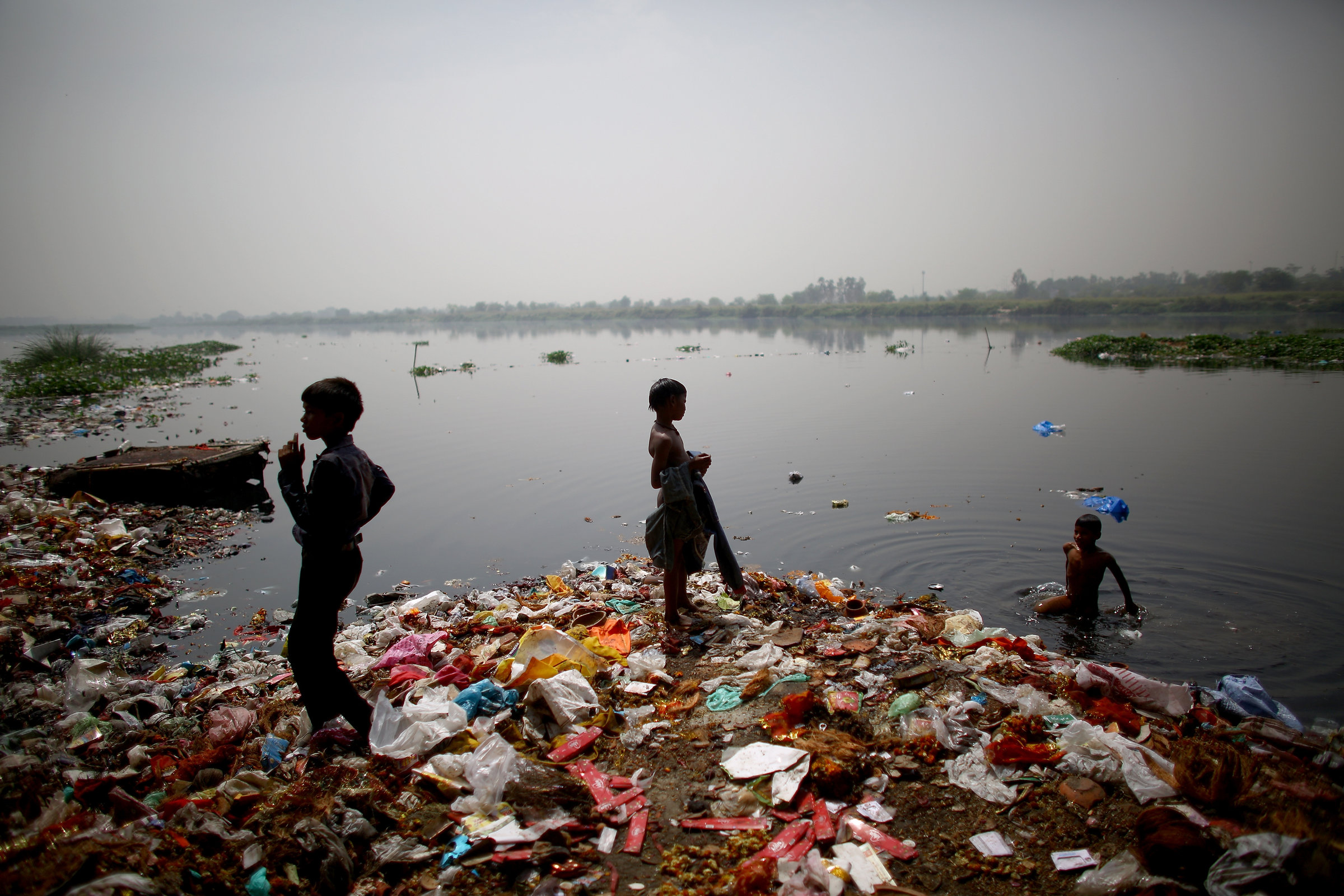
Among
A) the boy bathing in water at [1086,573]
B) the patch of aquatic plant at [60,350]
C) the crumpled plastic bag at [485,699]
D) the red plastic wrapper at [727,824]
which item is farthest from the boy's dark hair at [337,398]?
the patch of aquatic plant at [60,350]

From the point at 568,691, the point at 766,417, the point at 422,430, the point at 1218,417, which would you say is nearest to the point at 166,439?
the point at 422,430

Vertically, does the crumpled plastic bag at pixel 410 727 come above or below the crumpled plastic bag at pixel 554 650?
below

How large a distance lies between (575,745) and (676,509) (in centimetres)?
160

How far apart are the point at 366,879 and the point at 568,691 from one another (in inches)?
50.6

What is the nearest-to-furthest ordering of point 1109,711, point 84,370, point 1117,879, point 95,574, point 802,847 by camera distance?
point 1117,879, point 802,847, point 1109,711, point 95,574, point 84,370

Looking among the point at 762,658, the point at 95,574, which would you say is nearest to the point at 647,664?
the point at 762,658

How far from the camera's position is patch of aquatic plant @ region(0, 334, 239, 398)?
18906 millimetres

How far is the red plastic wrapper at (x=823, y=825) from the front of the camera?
2621mm

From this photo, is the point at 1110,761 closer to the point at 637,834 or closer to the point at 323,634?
the point at 637,834

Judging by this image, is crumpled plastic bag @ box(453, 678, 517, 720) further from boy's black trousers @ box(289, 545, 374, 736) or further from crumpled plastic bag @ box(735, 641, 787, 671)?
crumpled plastic bag @ box(735, 641, 787, 671)

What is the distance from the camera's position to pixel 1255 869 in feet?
6.82

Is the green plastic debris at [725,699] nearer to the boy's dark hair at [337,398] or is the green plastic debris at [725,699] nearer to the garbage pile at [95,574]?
the boy's dark hair at [337,398]

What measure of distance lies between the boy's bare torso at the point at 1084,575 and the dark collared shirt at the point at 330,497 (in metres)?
5.31

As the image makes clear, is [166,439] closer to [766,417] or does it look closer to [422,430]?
[422,430]
